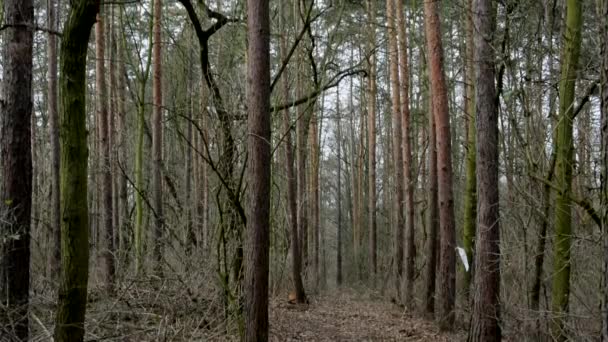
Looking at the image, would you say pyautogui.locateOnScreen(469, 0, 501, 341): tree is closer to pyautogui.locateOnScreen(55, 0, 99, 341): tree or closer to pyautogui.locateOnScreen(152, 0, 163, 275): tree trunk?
pyautogui.locateOnScreen(55, 0, 99, 341): tree

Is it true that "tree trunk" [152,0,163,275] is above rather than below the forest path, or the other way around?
above

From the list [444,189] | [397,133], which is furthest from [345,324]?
[397,133]

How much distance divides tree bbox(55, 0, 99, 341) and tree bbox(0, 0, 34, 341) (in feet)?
5.61

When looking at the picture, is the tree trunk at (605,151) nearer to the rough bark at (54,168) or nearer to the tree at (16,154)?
the tree at (16,154)

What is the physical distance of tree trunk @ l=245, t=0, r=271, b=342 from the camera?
18.9ft

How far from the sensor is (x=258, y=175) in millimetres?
5879

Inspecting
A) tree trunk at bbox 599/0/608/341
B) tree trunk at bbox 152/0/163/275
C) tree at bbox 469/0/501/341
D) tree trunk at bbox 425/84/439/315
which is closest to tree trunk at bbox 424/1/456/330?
tree trunk at bbox 425/84/439/315

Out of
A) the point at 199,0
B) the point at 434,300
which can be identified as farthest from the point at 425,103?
the point at 199,0

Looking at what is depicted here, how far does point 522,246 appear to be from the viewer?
21.2 feet

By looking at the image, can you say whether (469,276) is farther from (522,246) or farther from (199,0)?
(199,0)

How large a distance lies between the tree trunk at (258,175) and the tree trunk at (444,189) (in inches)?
153

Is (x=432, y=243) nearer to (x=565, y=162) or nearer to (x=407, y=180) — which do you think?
(x=407, y=180)

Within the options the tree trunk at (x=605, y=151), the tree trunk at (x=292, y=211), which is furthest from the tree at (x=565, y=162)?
the tree trunk at (x=292, y=211)

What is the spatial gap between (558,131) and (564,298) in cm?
181
